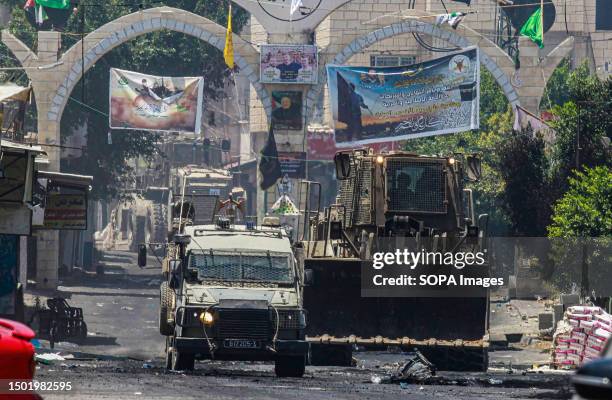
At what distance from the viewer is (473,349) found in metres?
21.8

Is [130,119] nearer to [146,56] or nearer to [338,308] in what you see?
[146,56]

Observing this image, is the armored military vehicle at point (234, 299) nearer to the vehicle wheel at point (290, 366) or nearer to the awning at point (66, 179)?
the vehicle wheel at point (290, 366)

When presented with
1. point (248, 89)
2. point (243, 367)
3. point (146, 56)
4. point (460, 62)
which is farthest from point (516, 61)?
point (248, 89)

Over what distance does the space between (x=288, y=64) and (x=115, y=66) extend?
11.1 meters

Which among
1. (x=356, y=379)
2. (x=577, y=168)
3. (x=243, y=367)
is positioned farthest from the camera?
(x=577, y=168)

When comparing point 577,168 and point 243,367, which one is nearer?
point 243,367

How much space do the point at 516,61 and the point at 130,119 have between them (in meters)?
14.0

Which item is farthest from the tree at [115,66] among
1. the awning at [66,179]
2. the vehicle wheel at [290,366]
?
the vehicle wheel at [290,366]

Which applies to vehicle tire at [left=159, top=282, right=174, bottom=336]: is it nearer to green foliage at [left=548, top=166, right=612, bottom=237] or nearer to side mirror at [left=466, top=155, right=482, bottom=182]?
side mirror at [left=466, top=155, right=482, bottom=182]

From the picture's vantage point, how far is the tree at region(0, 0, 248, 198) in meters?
57.1

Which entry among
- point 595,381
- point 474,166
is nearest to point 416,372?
point 474,166

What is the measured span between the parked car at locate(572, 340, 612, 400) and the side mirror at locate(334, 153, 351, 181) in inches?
701

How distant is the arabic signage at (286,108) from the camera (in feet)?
164

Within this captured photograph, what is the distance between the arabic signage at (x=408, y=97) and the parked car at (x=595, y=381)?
39627mm
